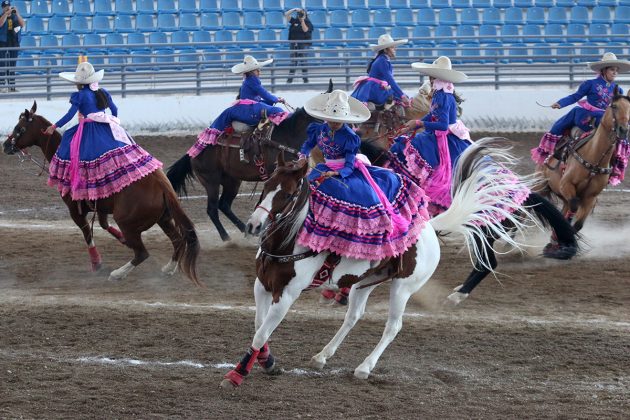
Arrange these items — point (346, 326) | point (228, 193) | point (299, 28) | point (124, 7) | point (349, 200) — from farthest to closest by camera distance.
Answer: point (124, 7)
point (299, 28)
point (228, 193)
point (346, 326)
point (349, 200)

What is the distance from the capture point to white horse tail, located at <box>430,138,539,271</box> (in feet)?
28.4

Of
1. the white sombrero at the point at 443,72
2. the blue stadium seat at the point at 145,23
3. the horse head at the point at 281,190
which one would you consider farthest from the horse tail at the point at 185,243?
the blue stadium seat at the point at 145,23

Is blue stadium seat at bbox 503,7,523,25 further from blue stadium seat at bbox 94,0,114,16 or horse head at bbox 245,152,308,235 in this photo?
horse head at bbox 245,152,308,235

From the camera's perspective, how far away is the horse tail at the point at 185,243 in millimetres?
10242

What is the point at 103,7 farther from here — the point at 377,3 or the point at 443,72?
the point at 443,72

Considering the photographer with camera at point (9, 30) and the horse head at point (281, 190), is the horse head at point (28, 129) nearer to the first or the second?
the horse head at point (281, 190)

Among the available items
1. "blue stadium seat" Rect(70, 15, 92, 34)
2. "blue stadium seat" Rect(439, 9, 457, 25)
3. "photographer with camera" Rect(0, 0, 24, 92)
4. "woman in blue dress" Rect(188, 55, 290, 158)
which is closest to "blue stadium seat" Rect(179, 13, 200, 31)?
"blue stadium seat" Rect(70, 15, 92, 34)

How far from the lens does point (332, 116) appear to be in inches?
301

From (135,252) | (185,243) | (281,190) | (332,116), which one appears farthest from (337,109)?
(135,252)

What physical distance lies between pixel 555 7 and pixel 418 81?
5.44 meters

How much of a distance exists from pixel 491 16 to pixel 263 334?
64.6ft

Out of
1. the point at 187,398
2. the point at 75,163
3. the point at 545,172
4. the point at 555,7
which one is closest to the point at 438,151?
the point at 545,172

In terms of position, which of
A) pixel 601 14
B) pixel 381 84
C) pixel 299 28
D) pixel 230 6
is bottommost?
pixel 381 84

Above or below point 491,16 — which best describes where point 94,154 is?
below
